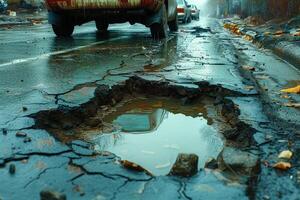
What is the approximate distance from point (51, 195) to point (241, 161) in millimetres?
985

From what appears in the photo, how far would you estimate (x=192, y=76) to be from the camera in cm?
427

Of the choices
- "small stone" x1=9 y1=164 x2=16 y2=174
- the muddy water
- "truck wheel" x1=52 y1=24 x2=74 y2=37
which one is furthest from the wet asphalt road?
"truck wheel" x1=52 y1=24 x2=74 y2=37

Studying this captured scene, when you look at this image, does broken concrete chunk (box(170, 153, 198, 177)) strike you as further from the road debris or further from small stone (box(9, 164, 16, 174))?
small stone (box(9, 164, 16, 174))

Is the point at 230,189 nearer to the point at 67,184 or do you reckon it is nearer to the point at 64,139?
the point at 67,184

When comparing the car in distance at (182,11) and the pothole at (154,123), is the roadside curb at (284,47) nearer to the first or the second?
the pothole at (154,123)

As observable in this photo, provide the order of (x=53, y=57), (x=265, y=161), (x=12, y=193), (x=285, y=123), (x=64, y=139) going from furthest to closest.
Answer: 1. (x=53, y=57)
2. (x=285, y=123)
3. (x=64, y=139)
4. (x=265, y=161)
5. (x=12, y=193)

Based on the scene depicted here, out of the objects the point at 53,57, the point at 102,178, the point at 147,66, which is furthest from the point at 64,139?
the point at 53,57

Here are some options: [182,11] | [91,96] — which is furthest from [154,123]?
[182,11]

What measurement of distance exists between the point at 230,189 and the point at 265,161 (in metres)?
0.42

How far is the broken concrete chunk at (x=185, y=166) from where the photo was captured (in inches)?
76.7

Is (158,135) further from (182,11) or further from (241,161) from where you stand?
(182,11)

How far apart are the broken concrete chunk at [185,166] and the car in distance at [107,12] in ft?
18.8

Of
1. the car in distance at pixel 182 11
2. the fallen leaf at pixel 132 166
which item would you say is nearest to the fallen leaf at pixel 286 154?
the fallen leaf at pixel 132 166

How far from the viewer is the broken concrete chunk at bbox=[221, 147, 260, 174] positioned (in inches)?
78.4
